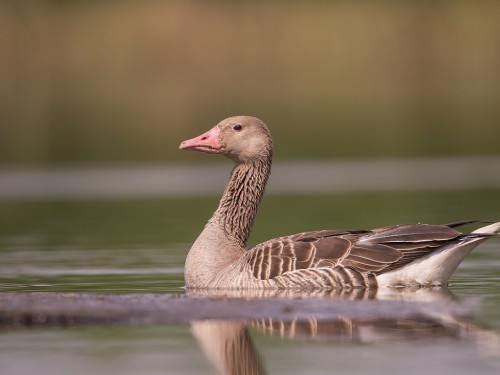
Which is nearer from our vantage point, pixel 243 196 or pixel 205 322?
pixel 205 322

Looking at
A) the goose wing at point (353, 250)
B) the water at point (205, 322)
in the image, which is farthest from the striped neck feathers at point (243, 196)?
the goose wing at point (353, 250)

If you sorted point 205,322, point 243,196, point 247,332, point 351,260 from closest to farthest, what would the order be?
point 247,332, point 205,322, point 351,260, point 243,196

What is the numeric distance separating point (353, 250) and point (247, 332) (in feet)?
8.98

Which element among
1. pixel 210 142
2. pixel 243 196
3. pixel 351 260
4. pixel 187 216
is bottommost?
pixel 351 260

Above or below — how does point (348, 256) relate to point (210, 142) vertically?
below

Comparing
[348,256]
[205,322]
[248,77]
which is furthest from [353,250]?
[248,77]

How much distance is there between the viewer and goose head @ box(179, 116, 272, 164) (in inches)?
609

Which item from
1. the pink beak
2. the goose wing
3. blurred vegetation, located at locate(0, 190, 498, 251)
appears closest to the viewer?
the goose wing

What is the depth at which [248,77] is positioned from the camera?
68.1m

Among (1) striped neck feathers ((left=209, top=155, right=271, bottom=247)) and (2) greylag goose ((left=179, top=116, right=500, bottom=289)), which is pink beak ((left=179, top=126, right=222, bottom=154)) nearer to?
(1) striped neck feathers ((left=209, top=155, right=271, bottom=247))

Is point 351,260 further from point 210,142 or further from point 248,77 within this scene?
point 248,77

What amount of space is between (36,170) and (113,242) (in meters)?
14.6

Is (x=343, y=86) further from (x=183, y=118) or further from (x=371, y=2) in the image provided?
(x=183, y=118)

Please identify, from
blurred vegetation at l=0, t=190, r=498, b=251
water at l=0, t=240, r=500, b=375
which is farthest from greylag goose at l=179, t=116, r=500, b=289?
blurred vegetation at l=0, t=190, r=498, b=251
